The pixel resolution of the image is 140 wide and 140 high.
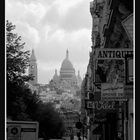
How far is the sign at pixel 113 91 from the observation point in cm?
1967

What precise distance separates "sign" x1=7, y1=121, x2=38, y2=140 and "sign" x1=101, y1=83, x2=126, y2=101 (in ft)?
8.56

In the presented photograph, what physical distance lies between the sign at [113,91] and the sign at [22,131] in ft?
8.56

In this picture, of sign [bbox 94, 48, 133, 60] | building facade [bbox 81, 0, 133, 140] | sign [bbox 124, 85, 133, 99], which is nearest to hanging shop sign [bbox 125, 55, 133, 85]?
building facade [bbox 81, 0, 133, 140]

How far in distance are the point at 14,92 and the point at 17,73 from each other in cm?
142

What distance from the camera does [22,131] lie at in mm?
19031

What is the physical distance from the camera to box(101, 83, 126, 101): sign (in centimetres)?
Result: 1967

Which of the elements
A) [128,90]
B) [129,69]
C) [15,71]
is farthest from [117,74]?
[129,69]

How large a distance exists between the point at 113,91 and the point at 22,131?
3233 mm

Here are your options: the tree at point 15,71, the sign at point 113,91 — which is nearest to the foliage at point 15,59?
the tree at point 15,71

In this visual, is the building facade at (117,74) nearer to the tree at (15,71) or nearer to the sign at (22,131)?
the sign at (22,131)

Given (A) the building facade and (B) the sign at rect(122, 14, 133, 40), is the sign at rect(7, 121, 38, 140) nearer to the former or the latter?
Result: (A) the building facade

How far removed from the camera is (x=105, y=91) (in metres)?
20.5
